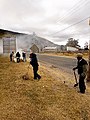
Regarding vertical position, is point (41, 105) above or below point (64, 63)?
above

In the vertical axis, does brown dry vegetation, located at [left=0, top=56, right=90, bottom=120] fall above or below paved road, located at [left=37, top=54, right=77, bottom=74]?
above

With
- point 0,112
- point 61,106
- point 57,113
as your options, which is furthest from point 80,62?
point 0,112

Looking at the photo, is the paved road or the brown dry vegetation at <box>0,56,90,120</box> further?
the paved road

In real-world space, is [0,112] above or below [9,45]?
below

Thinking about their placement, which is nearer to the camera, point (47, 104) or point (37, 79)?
point (47, 104)

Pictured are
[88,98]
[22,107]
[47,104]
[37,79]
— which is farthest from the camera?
[37,79]

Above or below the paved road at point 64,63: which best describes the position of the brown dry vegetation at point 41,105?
above

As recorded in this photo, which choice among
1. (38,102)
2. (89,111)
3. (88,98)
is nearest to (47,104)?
(38,102)

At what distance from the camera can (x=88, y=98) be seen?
31.0 ft

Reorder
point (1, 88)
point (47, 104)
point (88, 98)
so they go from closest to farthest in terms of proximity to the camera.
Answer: point (47, 104), point (88, 98), point (1, 88)

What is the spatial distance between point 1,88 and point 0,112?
3360 millimetres

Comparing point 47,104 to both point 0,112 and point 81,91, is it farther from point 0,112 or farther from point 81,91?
point 81,91

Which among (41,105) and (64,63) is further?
(64,63)

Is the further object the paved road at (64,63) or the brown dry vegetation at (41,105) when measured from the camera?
the paved road at (64,63)
